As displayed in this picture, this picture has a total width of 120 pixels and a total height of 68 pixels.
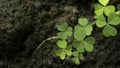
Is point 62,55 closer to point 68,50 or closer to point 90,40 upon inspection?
point 68,50

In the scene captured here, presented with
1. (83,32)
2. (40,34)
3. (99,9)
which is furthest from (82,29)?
(40,34)

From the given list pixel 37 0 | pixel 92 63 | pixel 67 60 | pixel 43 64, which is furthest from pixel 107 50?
pixel 37 0

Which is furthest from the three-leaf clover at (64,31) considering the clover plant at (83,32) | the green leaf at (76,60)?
the green leaf at (76,60)

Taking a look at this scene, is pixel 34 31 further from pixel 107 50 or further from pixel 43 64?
pixel 107 50

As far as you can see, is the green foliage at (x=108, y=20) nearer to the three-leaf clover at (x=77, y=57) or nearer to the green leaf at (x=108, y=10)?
the green leaf at (x=108, y=10)

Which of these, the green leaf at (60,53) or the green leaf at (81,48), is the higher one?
the green leaf at (81,48)

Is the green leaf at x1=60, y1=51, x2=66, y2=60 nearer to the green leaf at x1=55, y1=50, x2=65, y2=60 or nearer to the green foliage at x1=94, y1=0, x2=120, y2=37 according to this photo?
the green leaf at x1=55, y1=50, x2=65, y2=60

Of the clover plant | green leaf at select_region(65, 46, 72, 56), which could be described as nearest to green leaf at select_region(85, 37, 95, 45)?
the clover plant
